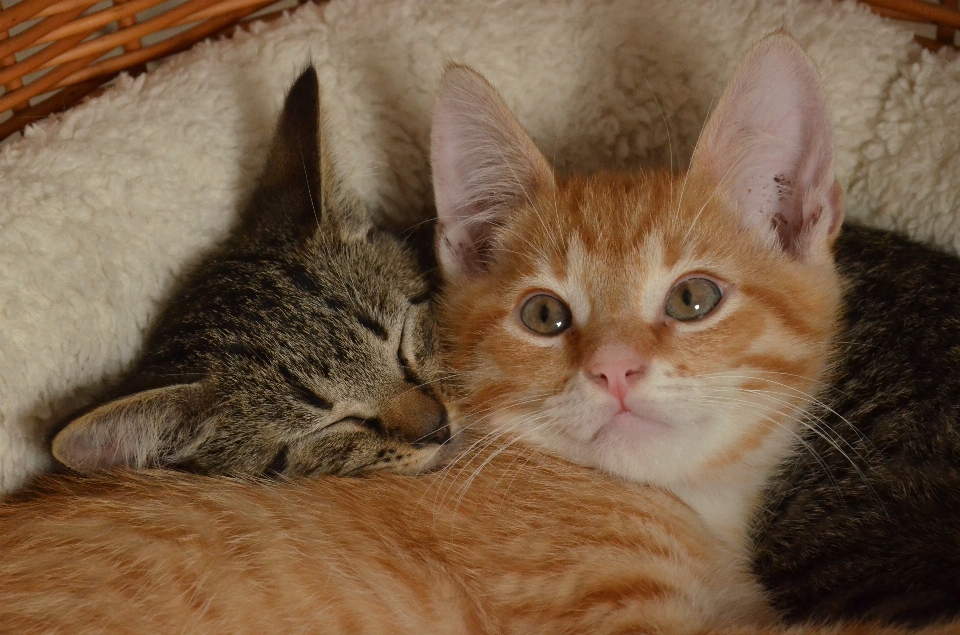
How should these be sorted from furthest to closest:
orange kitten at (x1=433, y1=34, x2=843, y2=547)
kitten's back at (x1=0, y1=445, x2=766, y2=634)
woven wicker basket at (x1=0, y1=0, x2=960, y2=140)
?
1. woven wicker basket at (x1=0, y1=0, x2=960, y2=140)
2. orange kitten at (x1=433, y1=34, x2=843, y2=547)
3. kitten's back at (x1=0, y1=445, x2=766, y2=634)

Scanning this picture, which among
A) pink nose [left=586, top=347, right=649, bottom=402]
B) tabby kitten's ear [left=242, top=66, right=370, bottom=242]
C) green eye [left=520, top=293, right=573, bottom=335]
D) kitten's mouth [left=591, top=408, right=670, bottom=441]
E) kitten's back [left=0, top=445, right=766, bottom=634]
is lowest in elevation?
kitten's back [left=0, top=445, right=766, bottom=634]

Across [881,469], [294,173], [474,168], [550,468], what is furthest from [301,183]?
[881,469]

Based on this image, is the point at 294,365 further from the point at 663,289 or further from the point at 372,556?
the point at 663,289

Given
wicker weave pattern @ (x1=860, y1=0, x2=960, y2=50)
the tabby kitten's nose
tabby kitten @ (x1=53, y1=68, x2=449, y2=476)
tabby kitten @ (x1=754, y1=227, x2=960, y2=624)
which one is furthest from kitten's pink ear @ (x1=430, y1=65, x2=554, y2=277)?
wicker weave pattern @ (x1=860, y1=0, x2=960, y2=50)

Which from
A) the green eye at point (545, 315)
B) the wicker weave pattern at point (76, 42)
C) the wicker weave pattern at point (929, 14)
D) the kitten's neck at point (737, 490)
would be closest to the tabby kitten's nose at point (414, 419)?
the green eye at point (545, 315)

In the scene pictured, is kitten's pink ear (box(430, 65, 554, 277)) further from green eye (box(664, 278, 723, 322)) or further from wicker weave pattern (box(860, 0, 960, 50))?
wicker weave pattern (box(860, 0, 960, 50))

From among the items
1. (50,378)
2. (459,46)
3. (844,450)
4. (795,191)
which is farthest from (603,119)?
(50,378)

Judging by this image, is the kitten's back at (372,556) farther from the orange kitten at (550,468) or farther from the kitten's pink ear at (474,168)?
the kitten's pink ear at (474,168)
